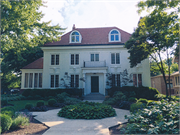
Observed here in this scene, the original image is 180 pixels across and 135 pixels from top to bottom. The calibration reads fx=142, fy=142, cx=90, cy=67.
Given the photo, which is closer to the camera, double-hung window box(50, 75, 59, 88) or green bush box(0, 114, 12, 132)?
green bush box(0, 114, 12, 132)

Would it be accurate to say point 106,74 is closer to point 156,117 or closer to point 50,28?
point 50,28

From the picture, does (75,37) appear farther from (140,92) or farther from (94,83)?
(140,92)

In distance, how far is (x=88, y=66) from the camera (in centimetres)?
2030

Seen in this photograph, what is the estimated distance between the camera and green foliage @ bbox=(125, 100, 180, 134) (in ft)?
14.6

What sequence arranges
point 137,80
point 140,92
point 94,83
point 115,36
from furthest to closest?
1. point 115,36
2. point 94,83
3. point 137,80
4. point 140,92

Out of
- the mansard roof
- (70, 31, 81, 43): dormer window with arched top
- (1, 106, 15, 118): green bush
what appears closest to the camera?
(1, 106, 15, 118): green bush

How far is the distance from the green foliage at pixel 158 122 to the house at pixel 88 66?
45.6ft

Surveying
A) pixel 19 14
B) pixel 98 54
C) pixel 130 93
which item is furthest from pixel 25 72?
pixel 130 93

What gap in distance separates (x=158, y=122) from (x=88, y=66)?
622 inches

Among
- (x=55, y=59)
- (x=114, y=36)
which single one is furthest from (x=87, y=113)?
(x=114, y=36)

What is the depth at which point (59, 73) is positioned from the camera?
68.7ft

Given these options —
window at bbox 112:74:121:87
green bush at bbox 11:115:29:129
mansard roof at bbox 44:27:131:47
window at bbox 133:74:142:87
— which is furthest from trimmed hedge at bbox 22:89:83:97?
green bush at bbox 11:115:29:129

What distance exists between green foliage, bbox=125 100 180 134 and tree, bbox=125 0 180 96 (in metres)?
6.70

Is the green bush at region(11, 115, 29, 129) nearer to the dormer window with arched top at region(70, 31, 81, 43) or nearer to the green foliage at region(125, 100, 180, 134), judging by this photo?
the green foliage at region(125, 100, 180, 134)
